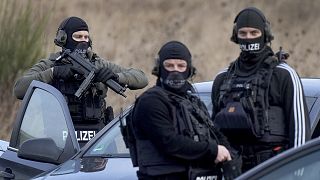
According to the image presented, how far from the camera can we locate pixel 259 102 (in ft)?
18.4

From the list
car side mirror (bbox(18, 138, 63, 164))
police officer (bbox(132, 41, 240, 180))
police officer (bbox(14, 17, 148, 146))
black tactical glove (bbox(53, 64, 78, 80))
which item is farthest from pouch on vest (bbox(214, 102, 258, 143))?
black tactical glove (bbox(53, 64, 78, 80))

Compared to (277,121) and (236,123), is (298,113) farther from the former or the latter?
(236,123)

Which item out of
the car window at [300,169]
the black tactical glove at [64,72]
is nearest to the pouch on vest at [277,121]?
the car window at [300,169]

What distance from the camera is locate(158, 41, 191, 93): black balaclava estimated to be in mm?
5449

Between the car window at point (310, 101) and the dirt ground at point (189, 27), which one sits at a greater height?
the car window at point (310, 101)

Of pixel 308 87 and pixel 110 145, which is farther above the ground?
pixel 308 87

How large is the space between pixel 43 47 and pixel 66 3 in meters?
13.4

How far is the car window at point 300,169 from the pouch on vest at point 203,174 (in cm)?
102

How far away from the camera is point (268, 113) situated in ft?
18.4

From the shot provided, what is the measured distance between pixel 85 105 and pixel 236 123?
6.86 feet

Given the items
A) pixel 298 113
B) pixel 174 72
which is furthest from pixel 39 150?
pixel 298 113

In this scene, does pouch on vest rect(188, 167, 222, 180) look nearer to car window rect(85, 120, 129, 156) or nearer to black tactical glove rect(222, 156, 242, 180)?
black tactical glove rect(222, 156, 242, 180)

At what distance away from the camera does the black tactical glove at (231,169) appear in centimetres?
535

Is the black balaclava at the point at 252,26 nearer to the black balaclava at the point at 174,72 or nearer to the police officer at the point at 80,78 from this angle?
the black balaclava at the point at 174,72
